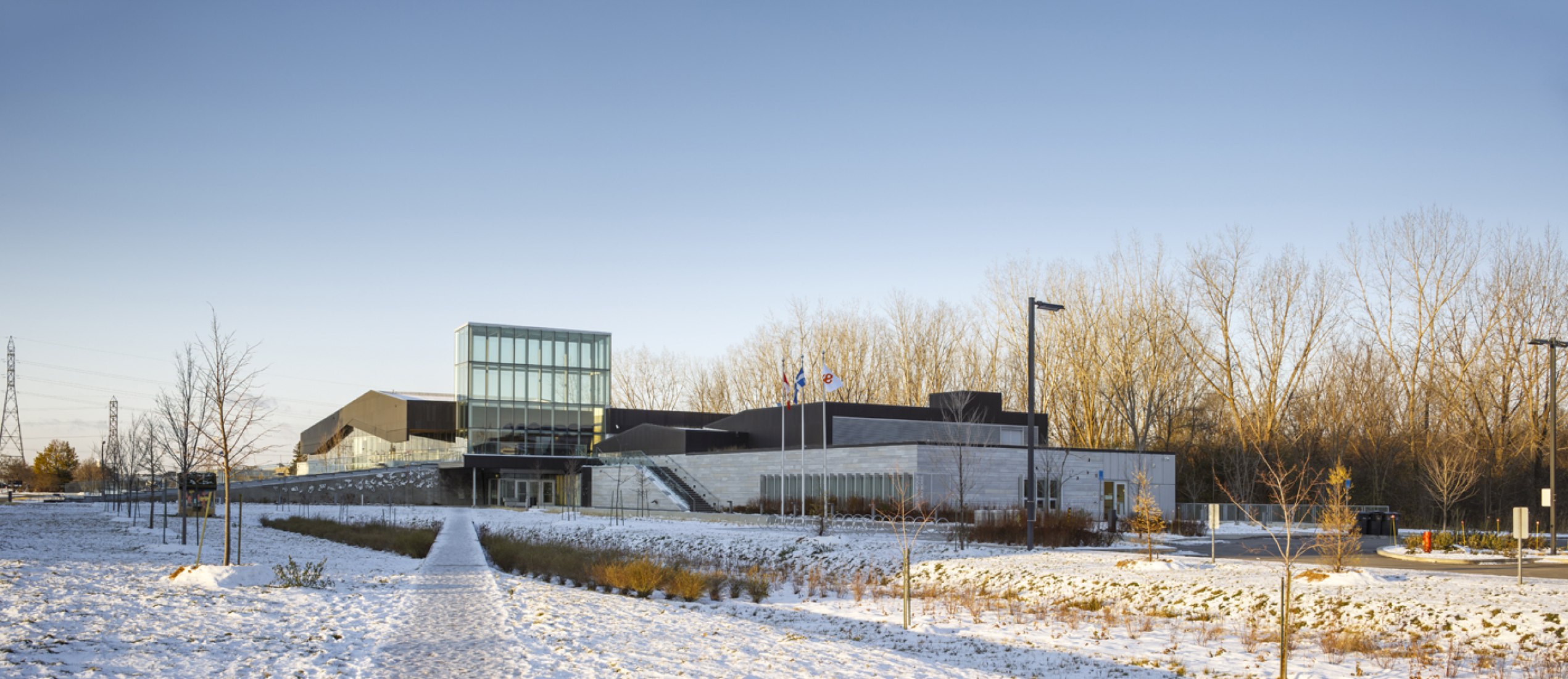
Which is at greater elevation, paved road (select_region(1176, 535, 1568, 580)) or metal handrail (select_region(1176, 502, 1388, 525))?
paved road (select_region(1176, 535, 1568, 580))

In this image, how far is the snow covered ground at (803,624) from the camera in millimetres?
12422

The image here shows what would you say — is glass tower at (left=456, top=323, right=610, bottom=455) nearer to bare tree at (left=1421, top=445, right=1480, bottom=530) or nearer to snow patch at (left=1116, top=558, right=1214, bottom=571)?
bare tree at (left=1421, top=445, right=1480, bottom=530)

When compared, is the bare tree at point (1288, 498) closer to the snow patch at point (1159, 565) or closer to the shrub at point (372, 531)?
the snow patch at point (1159, 565)

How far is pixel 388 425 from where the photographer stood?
8456cm

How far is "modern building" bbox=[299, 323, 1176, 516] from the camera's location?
151 ft

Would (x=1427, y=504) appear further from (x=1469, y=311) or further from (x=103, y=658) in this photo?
(x=103, y=658)

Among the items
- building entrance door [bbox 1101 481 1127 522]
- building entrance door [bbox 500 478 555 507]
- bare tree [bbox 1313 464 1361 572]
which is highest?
bare tree [bbox 1313 464 1361 572]

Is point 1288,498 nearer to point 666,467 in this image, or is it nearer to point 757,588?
point 666,467

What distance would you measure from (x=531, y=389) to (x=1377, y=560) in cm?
5985

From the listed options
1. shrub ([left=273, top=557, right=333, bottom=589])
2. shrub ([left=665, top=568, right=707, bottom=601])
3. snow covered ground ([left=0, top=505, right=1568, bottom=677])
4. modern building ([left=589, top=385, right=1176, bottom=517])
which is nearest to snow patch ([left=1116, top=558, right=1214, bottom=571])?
snow covered ground ([left=0, top=505, right=1568, bottom=677])

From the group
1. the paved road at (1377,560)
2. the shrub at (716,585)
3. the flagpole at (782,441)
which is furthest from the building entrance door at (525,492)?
the shrub at (716,585)

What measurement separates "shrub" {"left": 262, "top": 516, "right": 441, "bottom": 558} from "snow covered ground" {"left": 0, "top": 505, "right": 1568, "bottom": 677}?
266 inches

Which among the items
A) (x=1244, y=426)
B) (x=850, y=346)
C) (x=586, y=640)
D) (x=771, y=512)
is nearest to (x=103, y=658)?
(x=586, y=640)

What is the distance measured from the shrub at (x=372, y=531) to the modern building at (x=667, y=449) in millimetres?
13042
